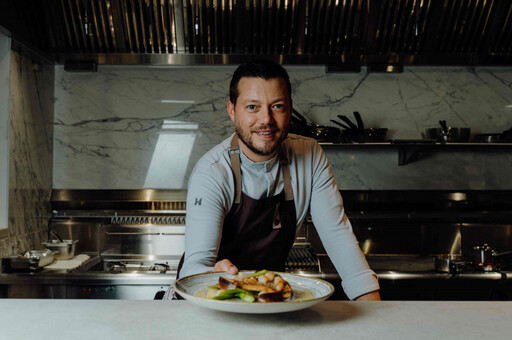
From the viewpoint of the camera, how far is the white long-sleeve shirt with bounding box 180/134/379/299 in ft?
5.23

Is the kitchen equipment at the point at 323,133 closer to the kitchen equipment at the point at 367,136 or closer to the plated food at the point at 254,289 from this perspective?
the kitchen equipment at the point at 367,136

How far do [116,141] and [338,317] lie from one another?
2993 mm

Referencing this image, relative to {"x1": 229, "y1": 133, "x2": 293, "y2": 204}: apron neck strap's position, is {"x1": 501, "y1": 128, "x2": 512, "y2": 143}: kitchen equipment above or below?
above

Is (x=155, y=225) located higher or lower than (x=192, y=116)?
lower

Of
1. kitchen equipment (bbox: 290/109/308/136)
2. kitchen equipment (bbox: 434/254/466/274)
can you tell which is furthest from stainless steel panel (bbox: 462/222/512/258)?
kitchen equipment (bbox: 290/109/308/136)

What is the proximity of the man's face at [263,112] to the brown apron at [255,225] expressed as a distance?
24cm

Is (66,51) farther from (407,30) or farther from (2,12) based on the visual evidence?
(407,30)

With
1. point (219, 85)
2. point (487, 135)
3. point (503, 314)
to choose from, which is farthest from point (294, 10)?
point (503, 314)

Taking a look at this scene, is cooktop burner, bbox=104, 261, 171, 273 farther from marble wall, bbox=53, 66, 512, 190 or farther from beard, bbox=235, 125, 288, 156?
beard, bbox=235, 125, 288, 156

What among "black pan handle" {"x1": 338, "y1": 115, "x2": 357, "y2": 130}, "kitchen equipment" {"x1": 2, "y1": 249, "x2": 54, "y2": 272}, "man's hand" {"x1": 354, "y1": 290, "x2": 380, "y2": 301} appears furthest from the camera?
"black pan handle" {"x1": 338, "y1": 115, "x2": 357, "y2": 130}

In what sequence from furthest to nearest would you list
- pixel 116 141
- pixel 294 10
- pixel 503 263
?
1. pixel 116 141
2. pixel 294 10
3. pixel 503 263

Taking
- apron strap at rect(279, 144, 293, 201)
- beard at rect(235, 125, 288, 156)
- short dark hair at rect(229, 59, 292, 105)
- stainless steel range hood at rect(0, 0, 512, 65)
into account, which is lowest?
apron strap at rect(279, 144, 293, 201)

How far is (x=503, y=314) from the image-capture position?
115 cm

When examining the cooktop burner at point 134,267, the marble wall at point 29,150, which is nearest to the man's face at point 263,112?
the cooktop burner at point 134,267
